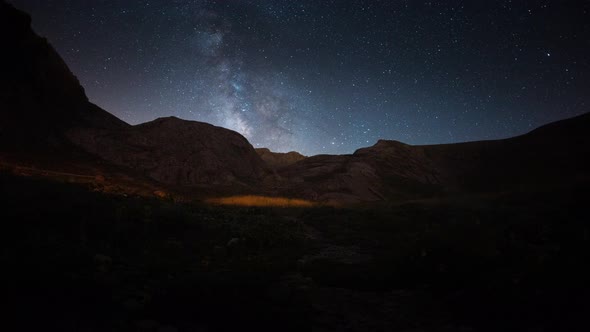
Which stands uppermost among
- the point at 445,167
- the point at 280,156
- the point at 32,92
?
the point at 32,92

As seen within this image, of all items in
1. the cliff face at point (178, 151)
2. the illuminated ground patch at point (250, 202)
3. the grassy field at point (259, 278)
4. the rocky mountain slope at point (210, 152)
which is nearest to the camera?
the grassy field at point (259, 278)

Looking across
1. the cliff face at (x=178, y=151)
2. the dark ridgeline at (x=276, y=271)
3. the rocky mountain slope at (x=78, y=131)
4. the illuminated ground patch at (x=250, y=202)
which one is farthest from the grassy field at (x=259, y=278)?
the cliff face at (x=178, y=151)

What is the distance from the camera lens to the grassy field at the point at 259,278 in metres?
4.53

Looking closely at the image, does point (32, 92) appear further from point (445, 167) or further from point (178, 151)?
point (445, 167)

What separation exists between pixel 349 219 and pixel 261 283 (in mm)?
15045

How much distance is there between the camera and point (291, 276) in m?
Result: 7.45

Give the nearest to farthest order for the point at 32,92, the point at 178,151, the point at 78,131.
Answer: the point at 32,92
the point at 78,131
the point at 178,151

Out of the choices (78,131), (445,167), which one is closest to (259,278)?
(78,131)

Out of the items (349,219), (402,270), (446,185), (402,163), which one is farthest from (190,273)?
(402,163)

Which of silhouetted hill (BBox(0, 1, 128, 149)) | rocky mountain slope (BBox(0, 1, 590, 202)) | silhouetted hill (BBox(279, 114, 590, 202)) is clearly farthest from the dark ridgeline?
silhouetted hill (BBox(279, 114, 590, 202))

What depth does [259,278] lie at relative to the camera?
696 cm

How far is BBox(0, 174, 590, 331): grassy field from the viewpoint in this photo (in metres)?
4.53

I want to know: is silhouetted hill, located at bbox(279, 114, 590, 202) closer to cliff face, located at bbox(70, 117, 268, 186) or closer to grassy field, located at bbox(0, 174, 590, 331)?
cliff face, located at bbox(70, 117, 268, 186)

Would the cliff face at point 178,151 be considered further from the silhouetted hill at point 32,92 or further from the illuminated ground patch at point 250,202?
the illuminated ground patch at point 250,202
